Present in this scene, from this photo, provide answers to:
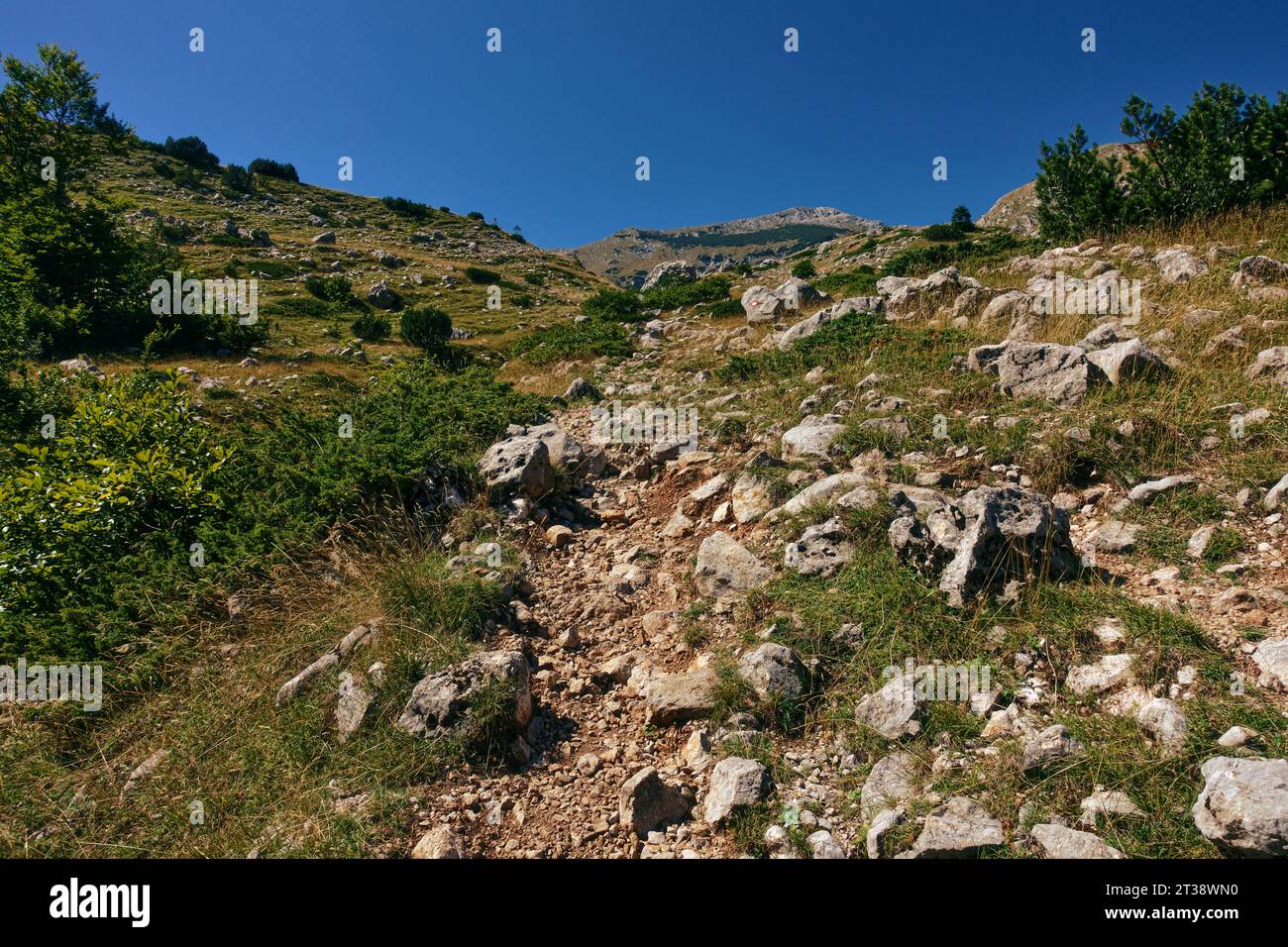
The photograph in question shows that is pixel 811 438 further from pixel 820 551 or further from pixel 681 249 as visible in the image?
pixel 681 249

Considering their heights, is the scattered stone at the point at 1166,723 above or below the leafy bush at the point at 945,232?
below

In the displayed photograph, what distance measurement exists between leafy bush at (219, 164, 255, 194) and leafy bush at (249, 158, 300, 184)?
570 cm

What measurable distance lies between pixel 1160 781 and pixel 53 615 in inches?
344

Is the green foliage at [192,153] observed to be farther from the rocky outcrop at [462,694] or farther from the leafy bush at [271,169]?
→ the rocky outcrop at [462,694]

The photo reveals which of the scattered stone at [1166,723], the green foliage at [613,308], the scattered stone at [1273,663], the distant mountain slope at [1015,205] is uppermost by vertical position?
the distant mountain slope at [1015,205]

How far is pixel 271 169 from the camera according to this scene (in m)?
57.0

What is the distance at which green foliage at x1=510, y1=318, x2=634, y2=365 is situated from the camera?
15.9 m

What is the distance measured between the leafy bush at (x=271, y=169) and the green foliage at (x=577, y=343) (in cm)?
5596

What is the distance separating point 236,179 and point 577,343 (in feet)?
170

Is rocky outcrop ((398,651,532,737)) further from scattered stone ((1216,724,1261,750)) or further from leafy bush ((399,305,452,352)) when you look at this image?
leafy bush ((399,305,452,352))

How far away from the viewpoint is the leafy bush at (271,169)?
56.6 m

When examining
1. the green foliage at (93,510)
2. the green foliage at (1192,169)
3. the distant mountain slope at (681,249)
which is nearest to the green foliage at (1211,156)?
the green foliage at (1192,169)

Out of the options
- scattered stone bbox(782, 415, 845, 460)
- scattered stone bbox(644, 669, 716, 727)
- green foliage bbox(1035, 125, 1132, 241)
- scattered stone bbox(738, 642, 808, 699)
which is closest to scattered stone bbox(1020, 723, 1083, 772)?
scattered stone bbox(738, 642, 808, 699)
